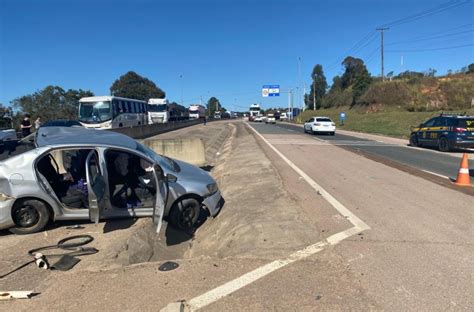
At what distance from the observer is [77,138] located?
263 inches

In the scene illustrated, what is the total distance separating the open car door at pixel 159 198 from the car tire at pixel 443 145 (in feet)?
56.2

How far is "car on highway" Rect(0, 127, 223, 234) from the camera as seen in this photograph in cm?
607

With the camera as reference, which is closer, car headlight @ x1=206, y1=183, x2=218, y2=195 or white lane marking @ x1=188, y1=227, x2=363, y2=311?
white lane marking @ x1=188, y1=227, x2=363, y2=311

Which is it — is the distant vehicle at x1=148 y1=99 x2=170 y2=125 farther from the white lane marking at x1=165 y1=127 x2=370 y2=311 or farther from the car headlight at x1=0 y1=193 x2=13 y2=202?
the white lane marking at x1=165 y1=127 x2=370 y2=311

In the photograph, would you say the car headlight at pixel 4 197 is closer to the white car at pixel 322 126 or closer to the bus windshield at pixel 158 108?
the white car at pixel 322 126

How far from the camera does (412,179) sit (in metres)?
10.4

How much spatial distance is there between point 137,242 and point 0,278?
5.99 ft

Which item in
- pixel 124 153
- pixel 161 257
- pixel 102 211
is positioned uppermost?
pixel 124 153

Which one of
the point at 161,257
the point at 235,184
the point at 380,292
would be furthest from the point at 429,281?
the point at 235,184

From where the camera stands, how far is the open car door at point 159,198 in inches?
213

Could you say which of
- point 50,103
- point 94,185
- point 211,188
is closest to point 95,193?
point 94,185

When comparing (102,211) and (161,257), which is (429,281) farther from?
(102,211)

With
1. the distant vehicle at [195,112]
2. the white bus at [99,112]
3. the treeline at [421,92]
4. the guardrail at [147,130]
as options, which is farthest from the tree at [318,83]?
the white bus at [99,112]

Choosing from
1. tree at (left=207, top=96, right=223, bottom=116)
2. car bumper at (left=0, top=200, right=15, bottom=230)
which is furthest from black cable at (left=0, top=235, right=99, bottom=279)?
tree at (left=207, top=96, right=223, bottom=116)
